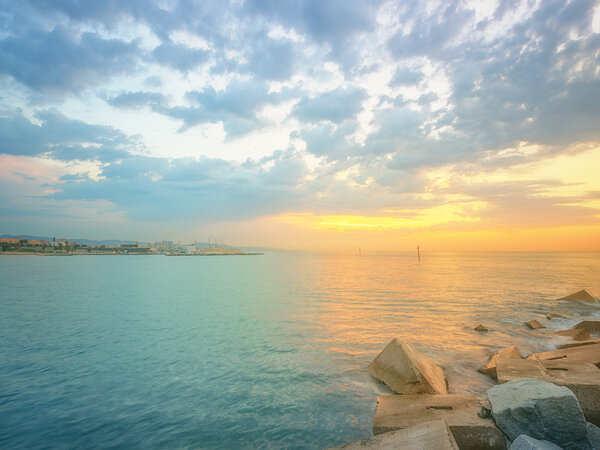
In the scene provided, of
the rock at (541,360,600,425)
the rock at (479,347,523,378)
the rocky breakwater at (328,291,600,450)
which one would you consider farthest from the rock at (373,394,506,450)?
the rock at (479,347,523,378)

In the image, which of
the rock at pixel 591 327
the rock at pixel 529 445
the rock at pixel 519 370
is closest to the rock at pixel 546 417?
the rock at pixel 529 445

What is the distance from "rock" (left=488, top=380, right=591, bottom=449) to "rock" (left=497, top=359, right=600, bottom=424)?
1688 millimetres

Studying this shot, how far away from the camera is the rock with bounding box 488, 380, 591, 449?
506 cm

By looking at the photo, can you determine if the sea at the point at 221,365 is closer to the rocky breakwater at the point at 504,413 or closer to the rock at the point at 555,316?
the rock at the point at 555,316

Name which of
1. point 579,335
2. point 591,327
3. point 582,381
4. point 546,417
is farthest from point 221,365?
point 591,327

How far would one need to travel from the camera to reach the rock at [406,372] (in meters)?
8.55

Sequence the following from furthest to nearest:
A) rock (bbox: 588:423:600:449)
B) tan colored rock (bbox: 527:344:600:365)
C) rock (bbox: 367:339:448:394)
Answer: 1. tan colored rock (bbox: 527:344:600:365)
2. rock (bbox: 367:339:448:394)
3. rock (bbox: 588:423:600:449)

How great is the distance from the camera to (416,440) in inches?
187

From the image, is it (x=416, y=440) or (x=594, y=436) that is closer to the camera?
(x=416, y=440)

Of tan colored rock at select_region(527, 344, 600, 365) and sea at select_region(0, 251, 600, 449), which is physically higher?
tan colored rock at select_region(527, 344, 600, 365)

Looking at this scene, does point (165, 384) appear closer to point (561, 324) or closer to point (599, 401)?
point (599, 401)

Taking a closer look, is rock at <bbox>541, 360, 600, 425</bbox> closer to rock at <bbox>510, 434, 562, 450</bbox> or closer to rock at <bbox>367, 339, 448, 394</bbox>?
rock at <bbox>367, 339, 448, 394</bbox>

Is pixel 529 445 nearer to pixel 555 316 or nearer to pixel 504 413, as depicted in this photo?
pixel 504 413

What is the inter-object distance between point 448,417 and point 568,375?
4048 millimetres
